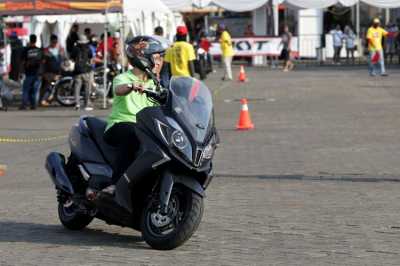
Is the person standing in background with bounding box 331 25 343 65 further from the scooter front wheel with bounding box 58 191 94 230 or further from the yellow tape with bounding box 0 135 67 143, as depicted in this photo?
the scooter front wheel with bounding box 58 191 94 230

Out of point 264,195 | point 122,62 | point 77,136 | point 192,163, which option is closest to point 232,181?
point 264,195

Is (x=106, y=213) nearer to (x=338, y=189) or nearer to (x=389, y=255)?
(x=389, y=255)

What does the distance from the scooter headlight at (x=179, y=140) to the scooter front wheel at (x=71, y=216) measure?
1454 millimetres

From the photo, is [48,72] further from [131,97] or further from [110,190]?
[110,190]

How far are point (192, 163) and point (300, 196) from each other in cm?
335

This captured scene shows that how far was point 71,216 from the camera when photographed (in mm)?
8750

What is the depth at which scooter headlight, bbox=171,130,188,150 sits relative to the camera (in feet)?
24.7

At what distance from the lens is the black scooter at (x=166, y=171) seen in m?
7.59

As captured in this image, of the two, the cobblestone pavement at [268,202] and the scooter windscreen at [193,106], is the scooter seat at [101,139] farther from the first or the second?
the scooter windscreen at [193,106]

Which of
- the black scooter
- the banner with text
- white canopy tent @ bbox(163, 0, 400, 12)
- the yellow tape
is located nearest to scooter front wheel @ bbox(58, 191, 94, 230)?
the black scooter

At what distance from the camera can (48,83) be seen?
2525cm

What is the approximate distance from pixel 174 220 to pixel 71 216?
1359 millimetres

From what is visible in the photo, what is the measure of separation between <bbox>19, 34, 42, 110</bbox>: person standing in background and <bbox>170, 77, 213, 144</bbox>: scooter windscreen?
16764 millimetres

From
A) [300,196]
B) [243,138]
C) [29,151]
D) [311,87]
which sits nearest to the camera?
[300,196]
